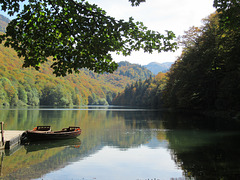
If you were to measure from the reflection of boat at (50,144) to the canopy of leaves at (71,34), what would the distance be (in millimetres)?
12132

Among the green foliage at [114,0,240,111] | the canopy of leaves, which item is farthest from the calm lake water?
the green foliage at [114,0,240,111]

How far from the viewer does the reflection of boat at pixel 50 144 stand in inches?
725

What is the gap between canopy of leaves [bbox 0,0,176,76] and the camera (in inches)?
289

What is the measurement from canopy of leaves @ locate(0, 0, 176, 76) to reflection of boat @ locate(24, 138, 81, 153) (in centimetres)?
1213

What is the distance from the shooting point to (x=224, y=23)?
8.59 meters

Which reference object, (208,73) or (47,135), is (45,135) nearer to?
(47,135)

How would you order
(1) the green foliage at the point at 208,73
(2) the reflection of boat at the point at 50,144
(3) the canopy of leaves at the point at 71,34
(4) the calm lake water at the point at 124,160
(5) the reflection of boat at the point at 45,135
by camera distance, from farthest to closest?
(1) the green foliage at the point at 208,73 → (5) the reflection of boat at the point at 45,135 → (2) the reflection of boat at the point at 50,144 → (4) the calm lake water at the point at 124,160 → (3) the canopy of leaves at the point at 71,34

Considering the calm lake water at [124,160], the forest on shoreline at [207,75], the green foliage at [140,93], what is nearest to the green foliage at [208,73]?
the forest on shoreline at [207,75]

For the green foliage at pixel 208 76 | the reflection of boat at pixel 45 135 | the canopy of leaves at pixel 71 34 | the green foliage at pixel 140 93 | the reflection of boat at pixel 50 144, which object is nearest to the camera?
the canopy of leaves at pixel 71 34

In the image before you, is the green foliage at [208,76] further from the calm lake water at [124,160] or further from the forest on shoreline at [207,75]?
the calm lake water at [124,160]

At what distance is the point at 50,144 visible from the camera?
65.9ft

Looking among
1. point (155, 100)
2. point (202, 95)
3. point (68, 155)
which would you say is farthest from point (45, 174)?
point (155, 100)

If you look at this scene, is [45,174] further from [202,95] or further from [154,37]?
[202,95]

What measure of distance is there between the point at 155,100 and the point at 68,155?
8523 centimetres
